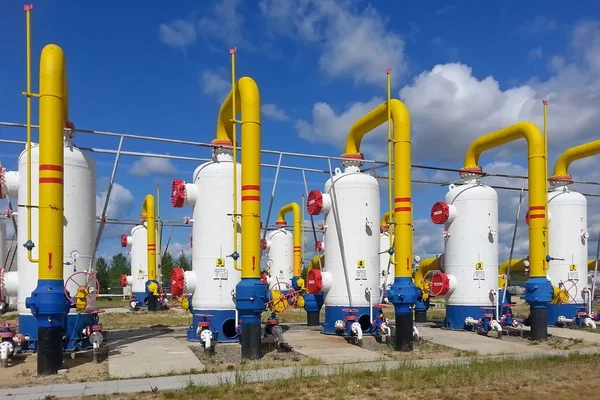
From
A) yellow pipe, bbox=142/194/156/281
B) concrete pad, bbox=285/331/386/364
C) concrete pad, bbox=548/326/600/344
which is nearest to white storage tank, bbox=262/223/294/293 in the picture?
yellow pipe, bbox=142/194/156/281

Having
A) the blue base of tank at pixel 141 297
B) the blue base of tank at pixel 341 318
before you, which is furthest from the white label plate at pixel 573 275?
the blue base of tank at pixel 141 297

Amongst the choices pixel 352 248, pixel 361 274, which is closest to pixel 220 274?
pixel 352 248

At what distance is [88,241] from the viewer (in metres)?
17.1

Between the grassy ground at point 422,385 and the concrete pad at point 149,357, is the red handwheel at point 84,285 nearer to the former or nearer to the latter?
the concrete pad at point 149,357

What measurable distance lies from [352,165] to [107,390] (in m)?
11.6

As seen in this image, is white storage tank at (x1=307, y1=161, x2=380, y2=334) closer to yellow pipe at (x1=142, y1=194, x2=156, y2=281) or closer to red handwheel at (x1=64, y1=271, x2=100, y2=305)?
red handwheel at (x1=64, y1=271, x2=100, y2=305)

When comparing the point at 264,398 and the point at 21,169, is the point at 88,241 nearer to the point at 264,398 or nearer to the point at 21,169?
the point at 21,169

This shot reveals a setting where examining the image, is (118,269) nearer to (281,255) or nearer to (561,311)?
(281,255)

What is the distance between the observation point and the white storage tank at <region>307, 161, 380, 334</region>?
64.4ft

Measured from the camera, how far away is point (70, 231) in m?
16.7

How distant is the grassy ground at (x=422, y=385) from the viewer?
36.3ft

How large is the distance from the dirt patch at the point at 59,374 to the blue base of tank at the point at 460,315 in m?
12.5

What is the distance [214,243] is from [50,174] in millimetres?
5744

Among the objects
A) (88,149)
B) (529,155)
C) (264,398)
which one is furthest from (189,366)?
(529,155)
